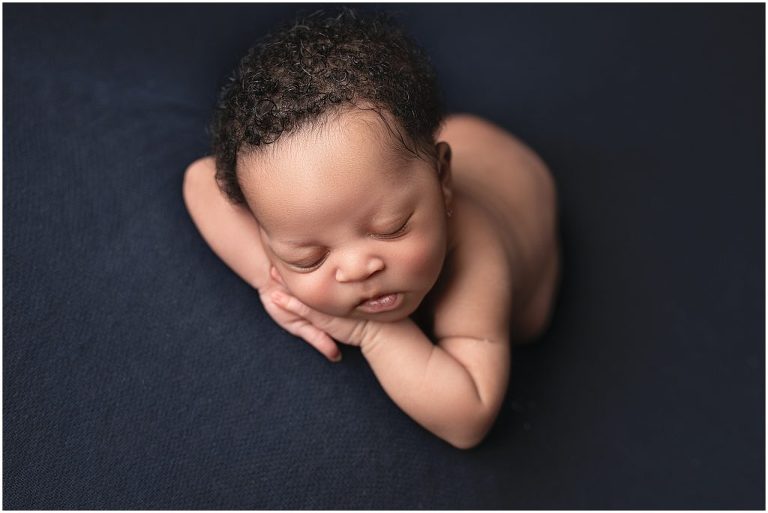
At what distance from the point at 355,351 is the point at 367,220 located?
173 mm

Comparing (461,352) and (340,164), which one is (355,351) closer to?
(461,352)

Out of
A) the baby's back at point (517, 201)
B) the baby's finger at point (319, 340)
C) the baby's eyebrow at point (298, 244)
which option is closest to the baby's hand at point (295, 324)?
the baby's finger at point (319, 340)

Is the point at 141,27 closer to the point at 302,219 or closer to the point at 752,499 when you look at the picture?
the point at 302,219

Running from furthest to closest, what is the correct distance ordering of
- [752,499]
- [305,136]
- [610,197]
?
[610,197] → [752,499] → [305,136]

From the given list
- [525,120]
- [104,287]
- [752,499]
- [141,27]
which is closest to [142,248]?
[104,287]

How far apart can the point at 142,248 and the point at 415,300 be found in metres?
0.27

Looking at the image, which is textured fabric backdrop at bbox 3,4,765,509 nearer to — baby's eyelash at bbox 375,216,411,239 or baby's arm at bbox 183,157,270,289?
baby's arm at bbox 183,157,270,289

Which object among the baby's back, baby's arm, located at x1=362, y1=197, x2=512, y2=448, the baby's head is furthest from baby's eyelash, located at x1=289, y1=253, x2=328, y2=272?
the baby's back

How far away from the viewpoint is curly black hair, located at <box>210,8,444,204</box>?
73 centimetres

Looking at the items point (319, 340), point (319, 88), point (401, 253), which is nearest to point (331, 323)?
point (319, 340)

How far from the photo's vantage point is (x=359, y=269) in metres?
0.74

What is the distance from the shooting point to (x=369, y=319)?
2.69 ft

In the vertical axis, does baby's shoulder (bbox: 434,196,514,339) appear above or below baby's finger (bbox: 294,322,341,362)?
above

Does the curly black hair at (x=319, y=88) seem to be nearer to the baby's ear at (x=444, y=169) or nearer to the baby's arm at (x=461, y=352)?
the baby's ear at (x=444, y=169)
